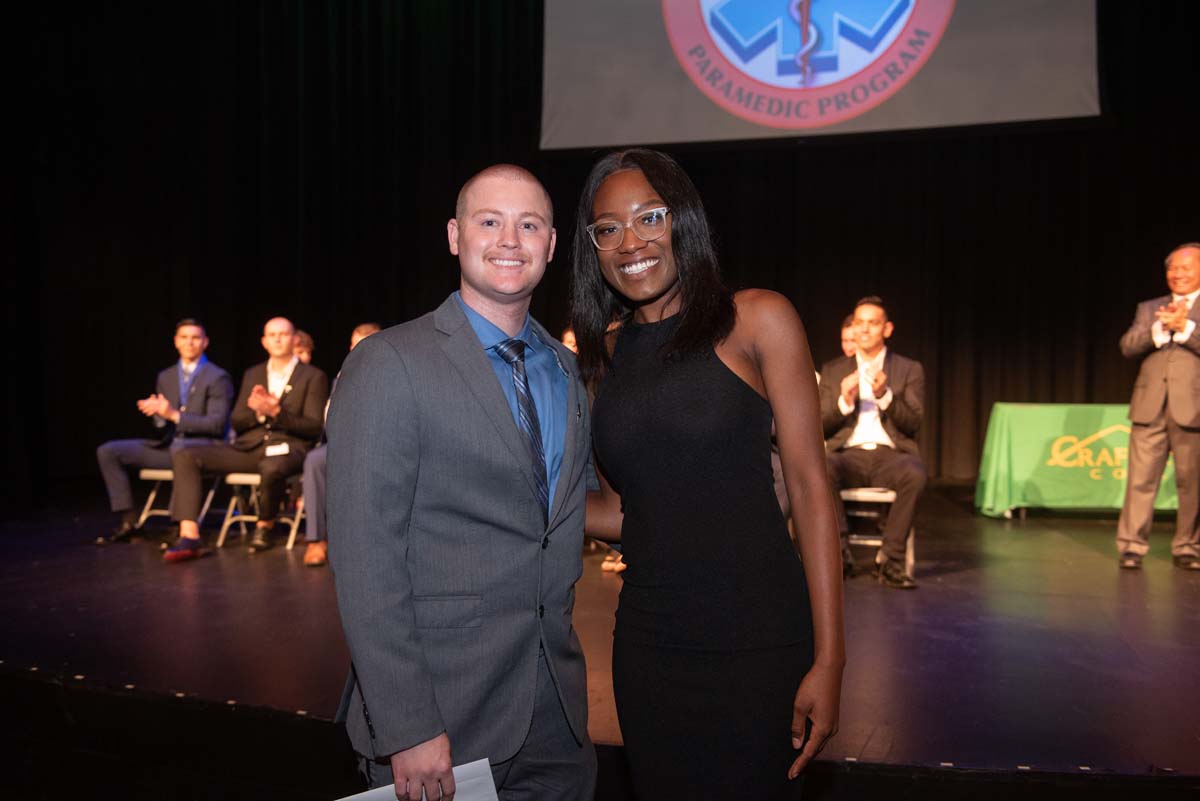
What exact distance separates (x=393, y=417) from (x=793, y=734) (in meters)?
0.86

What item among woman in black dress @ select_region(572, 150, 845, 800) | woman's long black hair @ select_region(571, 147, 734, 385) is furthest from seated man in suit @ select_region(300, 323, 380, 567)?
woman in black dress @ select_region(572, 150, 845, 800)

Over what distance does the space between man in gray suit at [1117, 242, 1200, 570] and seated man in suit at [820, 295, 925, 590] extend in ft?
4.35

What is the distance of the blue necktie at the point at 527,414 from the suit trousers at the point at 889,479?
11.1 ft

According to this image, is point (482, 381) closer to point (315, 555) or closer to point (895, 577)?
point (895, 577)

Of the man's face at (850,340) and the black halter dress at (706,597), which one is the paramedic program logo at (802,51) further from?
the black halter dress at (706,597)

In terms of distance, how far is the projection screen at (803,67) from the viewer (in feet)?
21.1

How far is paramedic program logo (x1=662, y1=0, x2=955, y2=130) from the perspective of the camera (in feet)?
21.8

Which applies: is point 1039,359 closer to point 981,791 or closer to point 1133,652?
point 1133,652

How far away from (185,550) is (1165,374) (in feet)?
20.1

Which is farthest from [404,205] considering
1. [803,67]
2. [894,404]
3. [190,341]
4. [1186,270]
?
[1186,270]

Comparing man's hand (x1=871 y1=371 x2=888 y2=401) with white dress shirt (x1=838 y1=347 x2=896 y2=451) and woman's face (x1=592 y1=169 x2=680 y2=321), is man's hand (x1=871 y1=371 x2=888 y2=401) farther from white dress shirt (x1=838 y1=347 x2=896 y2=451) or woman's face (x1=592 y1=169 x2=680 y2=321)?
woman's face (x1=592 y1=169 x2=680 y2=321)

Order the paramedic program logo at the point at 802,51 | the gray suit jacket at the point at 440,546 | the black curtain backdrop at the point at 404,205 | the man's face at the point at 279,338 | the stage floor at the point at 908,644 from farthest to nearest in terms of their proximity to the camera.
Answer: the black curtain backdrop at the point at 404,205, the paramedic program logo at the point at 802,51, the man's face at the point at 279,338, the stage floor at the point at 908,644, the gray suit jacket at the point at 440,546

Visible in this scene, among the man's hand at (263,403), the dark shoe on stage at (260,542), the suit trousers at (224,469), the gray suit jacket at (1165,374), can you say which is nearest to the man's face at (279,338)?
the man's hand at (263,403)

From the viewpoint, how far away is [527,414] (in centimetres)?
156
